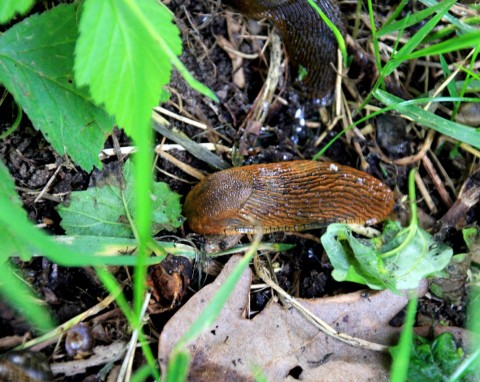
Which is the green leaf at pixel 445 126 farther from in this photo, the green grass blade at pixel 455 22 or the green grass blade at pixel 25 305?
the green grass blade at pixel 25 305

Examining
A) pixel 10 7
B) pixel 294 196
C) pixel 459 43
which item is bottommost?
pixel 294 196

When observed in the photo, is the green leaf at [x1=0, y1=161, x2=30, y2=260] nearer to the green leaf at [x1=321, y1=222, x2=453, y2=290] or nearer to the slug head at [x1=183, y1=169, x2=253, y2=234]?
the slug head at [x1=183, y1=169, x2=253, y2=234]

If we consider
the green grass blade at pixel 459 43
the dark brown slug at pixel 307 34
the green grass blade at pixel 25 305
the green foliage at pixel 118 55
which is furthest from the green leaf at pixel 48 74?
the green grass blade at pixel 459 43

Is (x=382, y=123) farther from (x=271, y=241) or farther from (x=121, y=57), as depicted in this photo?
(x=121, y=57)

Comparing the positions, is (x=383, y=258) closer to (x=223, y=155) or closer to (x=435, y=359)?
(x=435, y=359)

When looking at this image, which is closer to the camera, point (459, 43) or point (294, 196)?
point (459, 43)

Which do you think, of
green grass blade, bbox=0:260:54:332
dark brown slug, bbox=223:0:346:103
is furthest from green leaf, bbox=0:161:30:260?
dark brown slug, bbox=223:0:346:103

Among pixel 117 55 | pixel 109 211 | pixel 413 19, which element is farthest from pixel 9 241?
pixel 413 19
